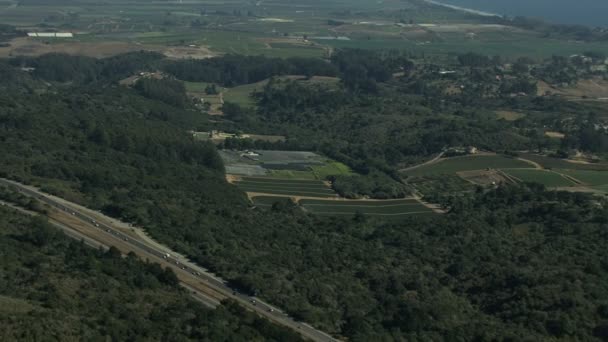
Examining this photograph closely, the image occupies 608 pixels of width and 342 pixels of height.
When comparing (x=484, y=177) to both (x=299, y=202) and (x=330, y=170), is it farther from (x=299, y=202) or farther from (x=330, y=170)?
(x=299, y=202)

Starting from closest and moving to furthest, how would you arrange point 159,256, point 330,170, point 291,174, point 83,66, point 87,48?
point 159,256 → point 291,174 → point 330,170 → point 83,66 → point 87,48

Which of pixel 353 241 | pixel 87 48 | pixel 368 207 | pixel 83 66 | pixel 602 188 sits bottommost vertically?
pixel 87 48

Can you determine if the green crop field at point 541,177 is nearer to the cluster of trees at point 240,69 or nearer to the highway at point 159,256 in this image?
the highway at point 159,256

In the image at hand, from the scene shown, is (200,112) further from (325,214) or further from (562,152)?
(325,214)

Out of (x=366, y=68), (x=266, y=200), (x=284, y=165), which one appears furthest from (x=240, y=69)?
(x=266, y=200)

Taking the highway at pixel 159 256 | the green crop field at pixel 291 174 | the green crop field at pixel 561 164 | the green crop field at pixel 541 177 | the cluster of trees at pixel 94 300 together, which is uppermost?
the cluster of trees at pixel 94 300

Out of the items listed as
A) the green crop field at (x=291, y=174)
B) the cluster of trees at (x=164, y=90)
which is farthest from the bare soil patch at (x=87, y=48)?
the green crop field at (x=291, y=174)

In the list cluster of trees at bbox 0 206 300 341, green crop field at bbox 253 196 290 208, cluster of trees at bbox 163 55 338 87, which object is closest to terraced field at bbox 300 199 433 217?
green crop field at bbox 253 196 290 208
